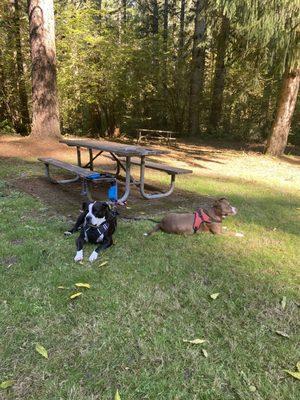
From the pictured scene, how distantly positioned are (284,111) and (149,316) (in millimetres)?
10567

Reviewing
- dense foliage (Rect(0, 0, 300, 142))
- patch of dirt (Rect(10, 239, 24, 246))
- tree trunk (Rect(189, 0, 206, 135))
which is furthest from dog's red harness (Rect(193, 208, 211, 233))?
tree trunk (Rect(189, 0, 206, 135))

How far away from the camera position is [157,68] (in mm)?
18828

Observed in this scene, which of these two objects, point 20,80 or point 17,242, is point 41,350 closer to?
point 17,242

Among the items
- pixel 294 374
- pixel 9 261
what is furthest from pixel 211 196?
pixel 294 374

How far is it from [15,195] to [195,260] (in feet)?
11.9

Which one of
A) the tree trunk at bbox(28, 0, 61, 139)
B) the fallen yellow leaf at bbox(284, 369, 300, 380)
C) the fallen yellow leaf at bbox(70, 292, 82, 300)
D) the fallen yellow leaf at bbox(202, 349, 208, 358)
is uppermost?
the tree trunk at bbox(28, 0, 61, 139)

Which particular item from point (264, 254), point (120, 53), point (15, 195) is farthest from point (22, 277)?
point (120, 53)

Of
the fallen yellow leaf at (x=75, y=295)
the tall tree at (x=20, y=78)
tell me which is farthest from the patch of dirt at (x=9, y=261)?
the tall tree at (x=20, y=78)

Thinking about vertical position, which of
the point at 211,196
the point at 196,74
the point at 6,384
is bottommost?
the point at 211,196

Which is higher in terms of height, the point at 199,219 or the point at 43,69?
the point at 43,69

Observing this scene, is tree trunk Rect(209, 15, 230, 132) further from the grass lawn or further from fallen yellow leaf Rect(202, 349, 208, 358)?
fallen yellow leaf Rect(202, 349, 208, 358)

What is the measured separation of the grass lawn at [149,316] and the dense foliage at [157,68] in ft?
27.1

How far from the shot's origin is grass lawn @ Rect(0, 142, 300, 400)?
230cm

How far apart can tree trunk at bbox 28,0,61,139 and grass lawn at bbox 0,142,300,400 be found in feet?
22.8
